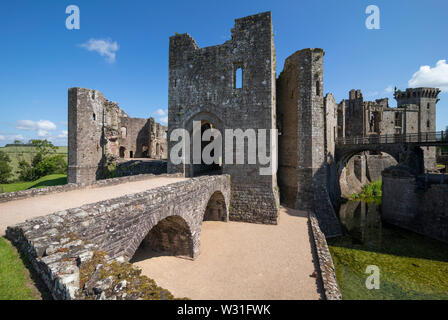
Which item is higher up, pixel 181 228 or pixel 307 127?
pixel 307 127

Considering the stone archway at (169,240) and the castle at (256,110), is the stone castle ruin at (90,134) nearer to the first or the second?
the castle at (256,110)

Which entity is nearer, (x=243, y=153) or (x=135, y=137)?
(x=243, y=153)

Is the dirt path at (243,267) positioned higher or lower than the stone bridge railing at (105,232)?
lower

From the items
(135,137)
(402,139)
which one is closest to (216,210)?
(135,137)

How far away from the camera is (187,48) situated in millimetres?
14039

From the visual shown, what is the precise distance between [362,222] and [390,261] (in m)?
6.02

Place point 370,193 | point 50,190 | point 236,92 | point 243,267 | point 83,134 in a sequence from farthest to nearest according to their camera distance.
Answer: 1. point 370,193
2. point 83,134
3. point 236,92
4. point 243,267
5. point 50,190

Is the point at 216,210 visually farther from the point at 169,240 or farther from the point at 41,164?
the point at 41,164

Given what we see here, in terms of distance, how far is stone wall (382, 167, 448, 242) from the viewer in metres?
12.8

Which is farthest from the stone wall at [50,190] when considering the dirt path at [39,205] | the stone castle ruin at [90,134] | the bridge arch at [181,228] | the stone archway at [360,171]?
the stone archway at [360,171]

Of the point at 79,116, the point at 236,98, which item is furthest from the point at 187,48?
the point at 79,116

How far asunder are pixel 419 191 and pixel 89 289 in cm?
1862

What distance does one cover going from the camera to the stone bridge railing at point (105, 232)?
3018 millimetres

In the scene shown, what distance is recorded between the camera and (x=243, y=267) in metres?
8.05
